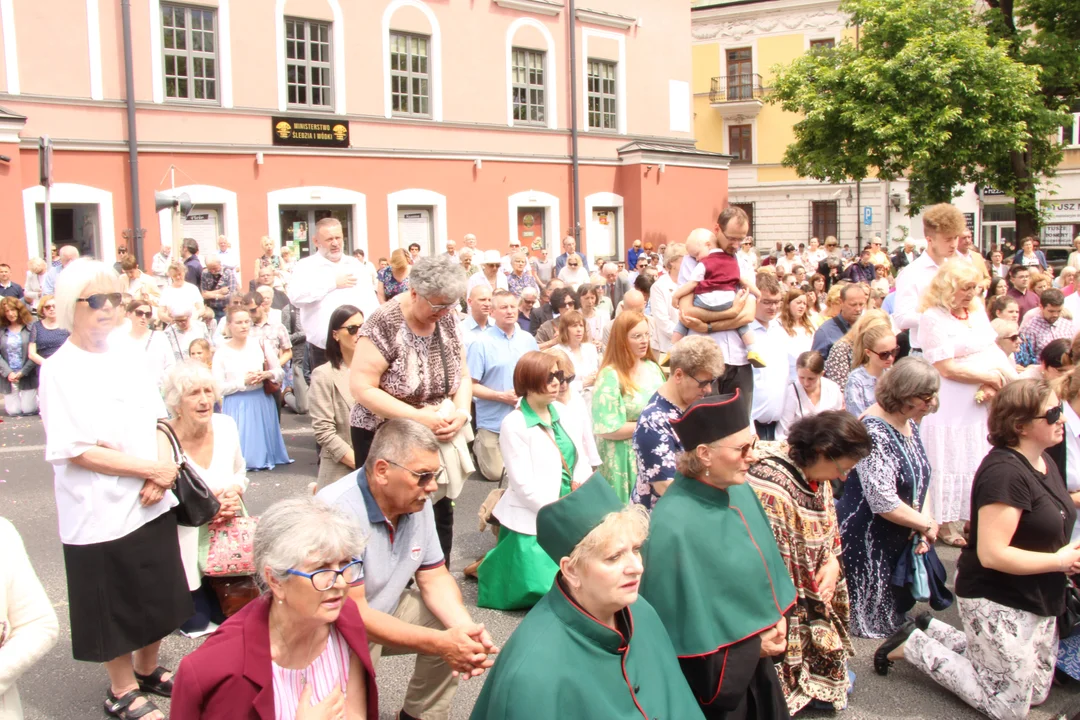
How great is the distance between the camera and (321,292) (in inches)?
299

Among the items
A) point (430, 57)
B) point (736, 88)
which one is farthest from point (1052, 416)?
point (736, 88)

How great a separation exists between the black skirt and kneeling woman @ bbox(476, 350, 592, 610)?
1977 millimetres

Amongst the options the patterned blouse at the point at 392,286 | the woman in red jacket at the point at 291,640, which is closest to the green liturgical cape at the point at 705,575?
the woman in red jacket at the point at 291,640

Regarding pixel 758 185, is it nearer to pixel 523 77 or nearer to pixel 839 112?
pixel 839 112

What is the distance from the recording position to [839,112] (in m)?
28.8

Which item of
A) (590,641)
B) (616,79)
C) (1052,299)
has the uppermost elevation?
(616,79)

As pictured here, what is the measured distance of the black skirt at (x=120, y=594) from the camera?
4.24 metres

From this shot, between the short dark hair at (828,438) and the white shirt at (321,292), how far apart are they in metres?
4.00

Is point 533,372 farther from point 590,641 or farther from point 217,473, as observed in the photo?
point 590,641

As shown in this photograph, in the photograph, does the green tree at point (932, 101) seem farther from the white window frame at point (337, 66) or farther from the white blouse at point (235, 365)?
the white blouse at point (235, 365)

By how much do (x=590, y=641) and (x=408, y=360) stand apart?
2.21 metres

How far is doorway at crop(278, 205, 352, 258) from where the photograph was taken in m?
21.8

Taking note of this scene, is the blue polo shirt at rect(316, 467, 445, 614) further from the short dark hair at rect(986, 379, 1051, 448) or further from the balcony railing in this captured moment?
the balcony railing

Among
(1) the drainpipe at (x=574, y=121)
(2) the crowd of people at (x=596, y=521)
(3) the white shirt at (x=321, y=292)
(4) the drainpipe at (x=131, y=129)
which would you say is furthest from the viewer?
A: (1) the drainpipe at (x=574, y=121)
